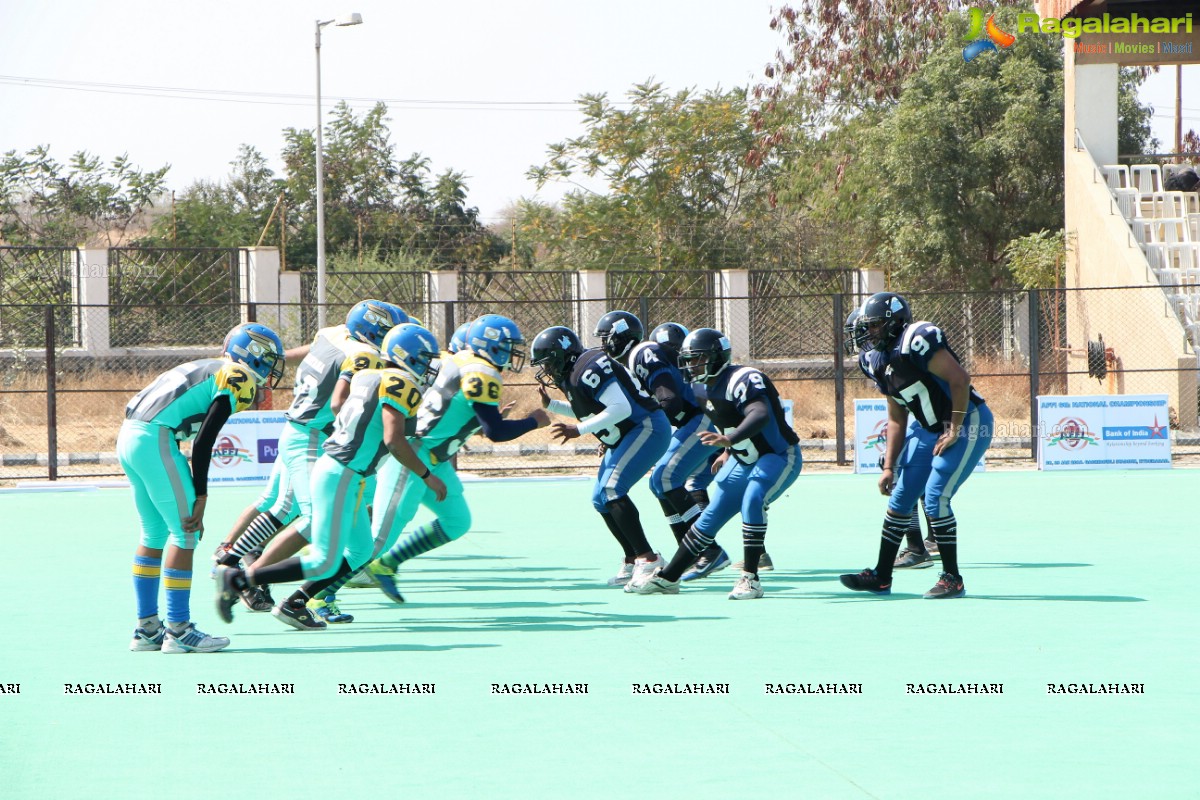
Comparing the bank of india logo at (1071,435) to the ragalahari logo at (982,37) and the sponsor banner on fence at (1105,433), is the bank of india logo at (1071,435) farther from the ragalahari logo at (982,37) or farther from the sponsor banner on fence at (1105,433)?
the ragalahari logo at (982,37)

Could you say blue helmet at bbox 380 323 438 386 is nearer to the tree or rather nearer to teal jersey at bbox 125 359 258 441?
teal jersey at bbox 125 359 258 441

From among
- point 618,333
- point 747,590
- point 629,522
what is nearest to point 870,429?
point 618,333

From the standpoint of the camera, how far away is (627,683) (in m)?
7.00

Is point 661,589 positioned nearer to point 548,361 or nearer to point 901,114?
point 548,361

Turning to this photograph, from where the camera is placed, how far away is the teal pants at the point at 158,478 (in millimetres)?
7641

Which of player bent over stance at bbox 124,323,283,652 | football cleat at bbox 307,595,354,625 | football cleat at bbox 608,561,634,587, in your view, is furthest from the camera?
football cleat at bbox 608,561,634,587

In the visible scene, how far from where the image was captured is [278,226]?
4591 cm

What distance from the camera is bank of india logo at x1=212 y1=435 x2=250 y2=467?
62.3 feet

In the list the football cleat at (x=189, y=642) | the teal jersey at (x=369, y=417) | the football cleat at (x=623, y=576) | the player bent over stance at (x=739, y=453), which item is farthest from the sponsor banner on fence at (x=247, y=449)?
the football cleat at (x=189, y=642)

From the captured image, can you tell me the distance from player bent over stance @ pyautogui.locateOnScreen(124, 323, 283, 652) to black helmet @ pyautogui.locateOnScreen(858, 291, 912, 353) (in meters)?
4.02

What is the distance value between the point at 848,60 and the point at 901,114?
864cm

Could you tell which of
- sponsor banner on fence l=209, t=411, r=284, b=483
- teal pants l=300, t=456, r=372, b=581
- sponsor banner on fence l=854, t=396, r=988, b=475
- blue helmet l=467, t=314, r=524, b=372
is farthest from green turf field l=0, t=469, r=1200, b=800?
sponsor banner on fence l=854, t=396, r=988, b=475

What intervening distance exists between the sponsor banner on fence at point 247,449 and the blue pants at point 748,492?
1045 centimetres

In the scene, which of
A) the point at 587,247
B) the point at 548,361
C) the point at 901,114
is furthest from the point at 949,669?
the point at 587,247
